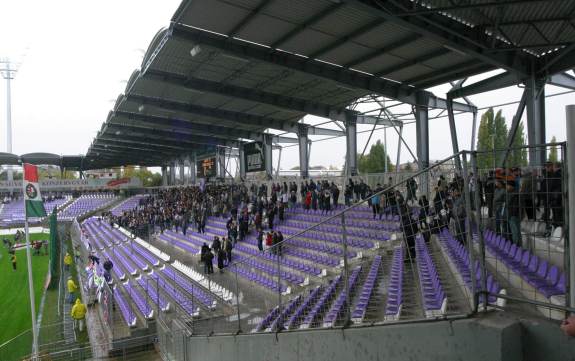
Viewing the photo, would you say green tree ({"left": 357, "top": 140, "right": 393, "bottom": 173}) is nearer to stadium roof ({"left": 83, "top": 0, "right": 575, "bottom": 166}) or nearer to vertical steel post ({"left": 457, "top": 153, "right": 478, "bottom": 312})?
stadium roof ({"left": 83, "top": 0, "right": 575, "bottom": 166})

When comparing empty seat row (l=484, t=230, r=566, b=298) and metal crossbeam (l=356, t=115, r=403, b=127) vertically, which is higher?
metal crossbeam (l=356, t=115, r=403, b=127)

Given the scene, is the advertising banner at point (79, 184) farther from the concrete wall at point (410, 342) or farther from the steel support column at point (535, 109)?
the concrete wall at point (410, 342)

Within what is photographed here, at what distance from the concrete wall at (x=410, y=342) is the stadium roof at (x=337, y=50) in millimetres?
7788

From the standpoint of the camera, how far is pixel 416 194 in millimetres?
5000

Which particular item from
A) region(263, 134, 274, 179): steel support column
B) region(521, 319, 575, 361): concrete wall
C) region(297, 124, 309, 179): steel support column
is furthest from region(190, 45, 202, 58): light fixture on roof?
region(263, 134, 274, 179): steel support column

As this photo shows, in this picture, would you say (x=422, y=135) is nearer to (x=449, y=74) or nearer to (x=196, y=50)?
(x=449, y=74)

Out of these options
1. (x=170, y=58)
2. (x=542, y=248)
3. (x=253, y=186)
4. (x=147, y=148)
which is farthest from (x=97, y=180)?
(x=542, y=248)

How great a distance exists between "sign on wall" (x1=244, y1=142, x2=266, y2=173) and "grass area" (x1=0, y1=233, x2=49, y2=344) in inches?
552

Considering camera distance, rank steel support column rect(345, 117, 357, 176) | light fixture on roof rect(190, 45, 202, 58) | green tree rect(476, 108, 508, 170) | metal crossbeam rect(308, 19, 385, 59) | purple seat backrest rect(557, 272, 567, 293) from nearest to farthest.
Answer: purple seat backrest rect(557, 272, 567, 293) < metal crossbeam rect(308, 19, 385, 59) < light fixture on roof rect(190, 45, 202, 58) < steel support column rect(345, 117, 357, 176) < green tree rect(476, 108, 508, 170)

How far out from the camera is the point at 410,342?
123 inches

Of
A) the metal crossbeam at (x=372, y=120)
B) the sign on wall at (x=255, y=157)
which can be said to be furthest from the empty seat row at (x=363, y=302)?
the sign on wall at (x=255, y=157)

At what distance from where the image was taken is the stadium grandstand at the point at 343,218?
3.14 m

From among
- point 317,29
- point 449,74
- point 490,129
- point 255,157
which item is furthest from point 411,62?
point 490,129

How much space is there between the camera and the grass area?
1493 centimetres
